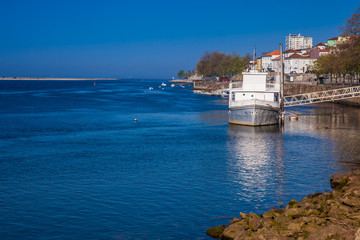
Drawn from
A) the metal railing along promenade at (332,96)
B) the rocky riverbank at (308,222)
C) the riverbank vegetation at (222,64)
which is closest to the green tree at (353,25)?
the metal railing along promenade at (332,96)

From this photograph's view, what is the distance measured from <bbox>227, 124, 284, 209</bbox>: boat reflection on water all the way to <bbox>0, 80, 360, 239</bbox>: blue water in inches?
2.4

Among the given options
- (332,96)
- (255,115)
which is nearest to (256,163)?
(255,115)

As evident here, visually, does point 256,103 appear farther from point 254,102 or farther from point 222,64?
point 222,64

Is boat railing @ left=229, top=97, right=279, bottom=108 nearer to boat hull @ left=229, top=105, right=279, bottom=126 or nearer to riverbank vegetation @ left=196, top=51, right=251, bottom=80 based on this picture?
boat hull @ left=229, top=105, right=279, bottom=126

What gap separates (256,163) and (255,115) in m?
17.4

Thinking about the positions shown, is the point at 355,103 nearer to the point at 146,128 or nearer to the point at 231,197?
the point at 146,128

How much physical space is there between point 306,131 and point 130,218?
1188 inches

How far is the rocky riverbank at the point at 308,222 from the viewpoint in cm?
1323

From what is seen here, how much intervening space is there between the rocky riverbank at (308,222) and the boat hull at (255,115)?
91.8 ft

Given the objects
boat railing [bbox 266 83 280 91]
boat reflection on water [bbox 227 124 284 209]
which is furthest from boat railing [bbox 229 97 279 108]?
boat reflection on water [bbox 227 124 284 209]

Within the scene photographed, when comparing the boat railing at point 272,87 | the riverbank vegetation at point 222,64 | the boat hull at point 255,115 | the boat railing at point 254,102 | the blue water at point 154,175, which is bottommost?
the blue water at point 154,175

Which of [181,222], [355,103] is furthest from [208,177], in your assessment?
[355,103]

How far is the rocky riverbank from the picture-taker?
13.2 meters

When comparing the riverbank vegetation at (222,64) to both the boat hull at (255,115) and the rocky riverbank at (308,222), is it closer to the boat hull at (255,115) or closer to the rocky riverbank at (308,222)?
the boat hull at (255,115)
